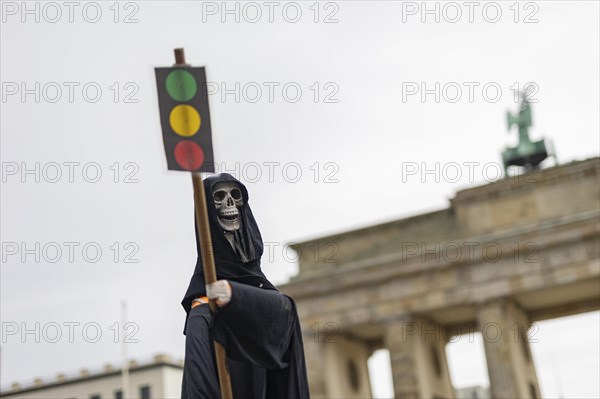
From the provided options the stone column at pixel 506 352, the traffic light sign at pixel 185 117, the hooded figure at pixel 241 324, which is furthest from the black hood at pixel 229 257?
the stone column at pixel 506 352

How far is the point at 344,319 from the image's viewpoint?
34094 millimetres

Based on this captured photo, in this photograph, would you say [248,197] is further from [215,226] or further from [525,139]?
[525,139]

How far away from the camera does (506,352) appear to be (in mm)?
32062

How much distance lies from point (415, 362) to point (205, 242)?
3012 cm

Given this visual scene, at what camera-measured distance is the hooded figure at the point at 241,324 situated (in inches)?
176

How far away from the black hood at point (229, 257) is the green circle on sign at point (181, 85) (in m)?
0.84

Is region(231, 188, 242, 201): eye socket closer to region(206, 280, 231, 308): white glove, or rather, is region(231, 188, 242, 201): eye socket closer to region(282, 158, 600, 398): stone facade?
region(206, 280, 231, 308): white glove

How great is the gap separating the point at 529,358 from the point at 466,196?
639 cm

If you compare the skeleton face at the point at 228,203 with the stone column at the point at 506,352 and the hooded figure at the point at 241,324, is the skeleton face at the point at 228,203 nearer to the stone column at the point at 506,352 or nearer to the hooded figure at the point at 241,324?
the hooded figure at the point at 241,324

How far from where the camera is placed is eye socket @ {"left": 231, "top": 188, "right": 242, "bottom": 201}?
16.4 ft

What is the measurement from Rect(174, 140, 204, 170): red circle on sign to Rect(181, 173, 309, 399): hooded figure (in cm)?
66

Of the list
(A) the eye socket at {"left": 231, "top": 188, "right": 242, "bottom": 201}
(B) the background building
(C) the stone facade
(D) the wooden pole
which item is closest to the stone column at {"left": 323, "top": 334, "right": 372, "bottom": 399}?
(C) the stone facade

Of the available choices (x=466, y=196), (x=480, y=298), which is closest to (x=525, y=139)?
(x=466, y=196)

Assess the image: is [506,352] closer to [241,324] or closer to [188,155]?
[241,324]
